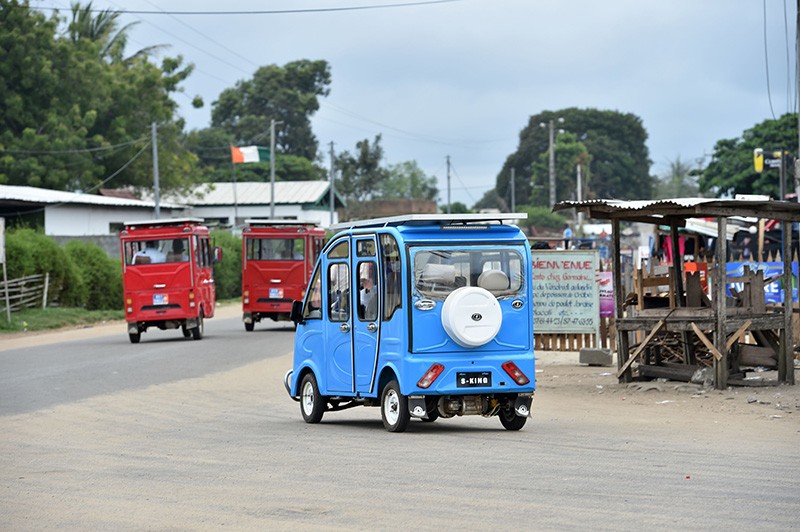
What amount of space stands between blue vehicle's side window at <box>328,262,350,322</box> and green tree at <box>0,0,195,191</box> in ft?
154

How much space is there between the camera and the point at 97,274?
4581 centimetres

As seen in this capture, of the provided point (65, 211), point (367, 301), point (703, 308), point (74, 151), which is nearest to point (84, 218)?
point (65, 211)

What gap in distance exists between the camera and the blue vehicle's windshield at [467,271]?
14.2 m

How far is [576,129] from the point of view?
12062 centimetres

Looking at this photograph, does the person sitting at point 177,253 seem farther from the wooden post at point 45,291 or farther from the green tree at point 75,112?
the green tree at point 75,112

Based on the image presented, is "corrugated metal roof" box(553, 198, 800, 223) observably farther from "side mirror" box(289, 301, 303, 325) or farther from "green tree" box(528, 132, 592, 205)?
"green tree" box(528, 132, 592, 205)

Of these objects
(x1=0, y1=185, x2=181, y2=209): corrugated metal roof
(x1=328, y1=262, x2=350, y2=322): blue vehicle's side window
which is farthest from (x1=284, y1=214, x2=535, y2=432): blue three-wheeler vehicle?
(x1=0, y1=185, x2=181, y2=209): corrugated metal roof

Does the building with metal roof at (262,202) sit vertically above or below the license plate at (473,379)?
above

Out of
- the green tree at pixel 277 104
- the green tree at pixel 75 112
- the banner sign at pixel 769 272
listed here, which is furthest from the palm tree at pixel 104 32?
the banner sign at pixel 769 272

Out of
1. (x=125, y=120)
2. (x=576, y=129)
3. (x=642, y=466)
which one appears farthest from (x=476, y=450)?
(x=576, y=129)

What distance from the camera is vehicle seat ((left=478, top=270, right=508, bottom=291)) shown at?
565 inches

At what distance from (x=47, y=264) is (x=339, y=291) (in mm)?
28547

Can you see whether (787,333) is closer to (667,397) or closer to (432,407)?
(667,397)

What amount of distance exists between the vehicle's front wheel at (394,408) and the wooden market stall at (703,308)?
530cm
